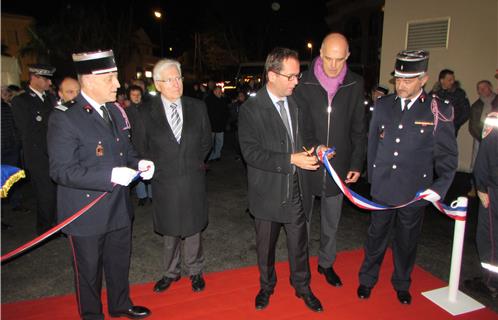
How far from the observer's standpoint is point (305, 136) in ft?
10.5

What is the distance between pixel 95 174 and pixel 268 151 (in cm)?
132

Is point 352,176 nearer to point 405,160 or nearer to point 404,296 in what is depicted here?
point 405,160

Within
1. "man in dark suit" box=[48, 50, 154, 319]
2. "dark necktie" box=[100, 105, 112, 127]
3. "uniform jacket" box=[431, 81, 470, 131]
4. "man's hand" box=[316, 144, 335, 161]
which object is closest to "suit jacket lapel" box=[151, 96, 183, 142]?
"man in dark suit" box=[48, 50, 154, 319]

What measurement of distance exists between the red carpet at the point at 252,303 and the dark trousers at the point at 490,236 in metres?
0.48

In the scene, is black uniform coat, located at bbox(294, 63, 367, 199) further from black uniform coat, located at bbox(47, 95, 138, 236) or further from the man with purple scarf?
black uniform coat, located at bbox(47, 95, 138, 236)

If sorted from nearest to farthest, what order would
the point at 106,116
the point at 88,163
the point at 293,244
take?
the point at 88,163 < the point at 106,116 < the point at 293,244

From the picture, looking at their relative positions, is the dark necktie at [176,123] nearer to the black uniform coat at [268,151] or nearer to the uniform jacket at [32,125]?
the black uniform coat at [268,151]

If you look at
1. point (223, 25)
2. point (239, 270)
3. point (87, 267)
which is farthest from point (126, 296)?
point (223, 25)

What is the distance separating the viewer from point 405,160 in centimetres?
310

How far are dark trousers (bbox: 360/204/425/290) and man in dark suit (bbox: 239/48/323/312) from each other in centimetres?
66

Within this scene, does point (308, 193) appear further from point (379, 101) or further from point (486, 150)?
point (486, 150)

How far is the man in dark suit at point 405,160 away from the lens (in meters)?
3.00

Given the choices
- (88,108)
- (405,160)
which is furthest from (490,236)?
(88,108)

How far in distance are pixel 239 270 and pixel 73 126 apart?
2407 millimetres
